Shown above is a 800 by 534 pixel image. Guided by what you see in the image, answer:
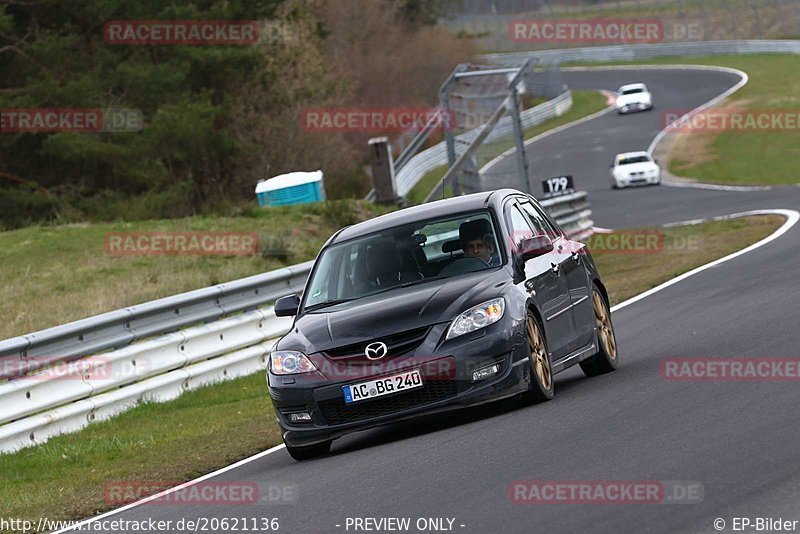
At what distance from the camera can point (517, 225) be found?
36.9ft

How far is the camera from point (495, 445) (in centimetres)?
874

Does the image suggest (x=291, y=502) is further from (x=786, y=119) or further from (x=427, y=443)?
(x=786, y=119)

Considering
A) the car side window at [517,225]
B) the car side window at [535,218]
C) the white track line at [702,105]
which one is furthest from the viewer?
the white track line at [702,105]

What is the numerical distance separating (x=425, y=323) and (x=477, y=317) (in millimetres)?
367

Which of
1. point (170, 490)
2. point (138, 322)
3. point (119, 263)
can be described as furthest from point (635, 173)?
point (170, 490)

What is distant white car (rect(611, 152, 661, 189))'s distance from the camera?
1903 inches

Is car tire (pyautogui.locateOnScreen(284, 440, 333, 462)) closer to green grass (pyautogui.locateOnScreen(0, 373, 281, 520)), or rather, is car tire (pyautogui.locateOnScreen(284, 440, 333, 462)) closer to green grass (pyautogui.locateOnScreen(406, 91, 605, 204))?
green grass (pyautogui.locateOnScreen(0, 373, 281, 520))

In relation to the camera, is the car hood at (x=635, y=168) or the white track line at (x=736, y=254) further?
the car hood at (x=635, y=168)

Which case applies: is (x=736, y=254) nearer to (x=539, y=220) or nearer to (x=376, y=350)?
(x=539, y=220)

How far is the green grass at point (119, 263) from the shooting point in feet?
63.6

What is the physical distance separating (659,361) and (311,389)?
3493 millimetres

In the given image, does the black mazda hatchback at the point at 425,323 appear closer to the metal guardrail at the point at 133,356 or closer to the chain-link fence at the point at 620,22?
the metal guardrail at the point at 133,356

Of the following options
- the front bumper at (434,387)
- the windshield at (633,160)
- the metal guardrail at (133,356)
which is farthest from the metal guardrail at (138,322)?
the windshield at (633,160)

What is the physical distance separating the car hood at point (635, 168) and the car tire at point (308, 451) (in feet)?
129
